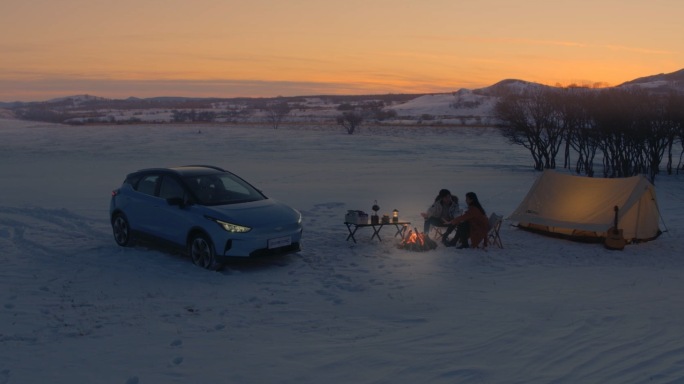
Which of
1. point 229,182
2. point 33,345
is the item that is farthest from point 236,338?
point 229,182

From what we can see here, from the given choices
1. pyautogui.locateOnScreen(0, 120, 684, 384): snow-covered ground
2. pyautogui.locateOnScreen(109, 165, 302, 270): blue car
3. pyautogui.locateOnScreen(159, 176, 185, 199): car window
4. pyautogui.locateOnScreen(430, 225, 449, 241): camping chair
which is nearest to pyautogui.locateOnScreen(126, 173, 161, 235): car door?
pyautogui.locateOnScreen(109, 165, 302, 270): blue car

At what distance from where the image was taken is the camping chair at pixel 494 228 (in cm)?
1120

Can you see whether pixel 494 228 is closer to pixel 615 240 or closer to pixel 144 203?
pixel 615 240

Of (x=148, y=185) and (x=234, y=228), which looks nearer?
(x=234, y=228)

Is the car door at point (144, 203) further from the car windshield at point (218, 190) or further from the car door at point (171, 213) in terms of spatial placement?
the car windshield at point (218, 190)

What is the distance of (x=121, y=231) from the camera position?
11.1 meters

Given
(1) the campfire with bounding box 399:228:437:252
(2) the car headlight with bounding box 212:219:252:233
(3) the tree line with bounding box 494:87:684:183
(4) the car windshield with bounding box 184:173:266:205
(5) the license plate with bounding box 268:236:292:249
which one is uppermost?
(3) the tree line with bounding box 494:87:684:183

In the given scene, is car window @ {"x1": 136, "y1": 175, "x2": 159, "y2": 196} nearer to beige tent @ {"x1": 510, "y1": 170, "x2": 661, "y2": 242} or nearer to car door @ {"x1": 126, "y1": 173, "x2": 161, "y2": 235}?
car door @ {"x1": 126, "y1": 173, "x2": 161, "y2": 235}

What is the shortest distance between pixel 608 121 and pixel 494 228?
2202 cm

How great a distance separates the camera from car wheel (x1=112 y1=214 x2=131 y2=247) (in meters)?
11.0

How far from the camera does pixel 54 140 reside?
52.1 m

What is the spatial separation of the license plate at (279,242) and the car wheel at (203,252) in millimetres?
A: 850

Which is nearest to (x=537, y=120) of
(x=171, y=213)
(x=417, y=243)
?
(x=417, y=243)

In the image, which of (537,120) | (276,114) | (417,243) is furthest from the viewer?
(276,114)
